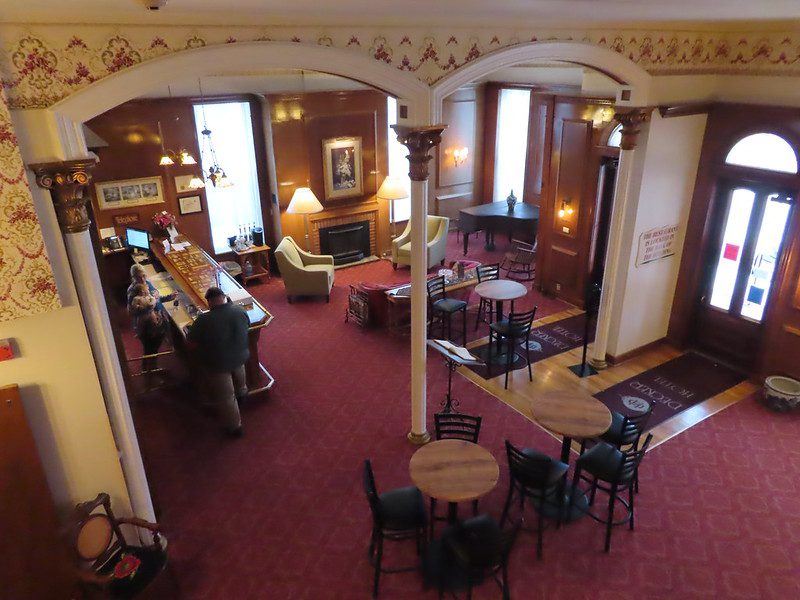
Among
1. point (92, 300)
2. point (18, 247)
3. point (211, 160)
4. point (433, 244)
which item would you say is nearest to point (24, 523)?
point (92, 300)

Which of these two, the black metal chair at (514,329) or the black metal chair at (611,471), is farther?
the black metal chair at (514,329)

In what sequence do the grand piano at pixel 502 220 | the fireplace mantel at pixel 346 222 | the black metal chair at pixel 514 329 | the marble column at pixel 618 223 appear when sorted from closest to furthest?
the marble column at pixel 618 223
the black metal chair at pixel 514 329
the fireplace mantel at pixel 346 222
the grand piano at pixel 502 220

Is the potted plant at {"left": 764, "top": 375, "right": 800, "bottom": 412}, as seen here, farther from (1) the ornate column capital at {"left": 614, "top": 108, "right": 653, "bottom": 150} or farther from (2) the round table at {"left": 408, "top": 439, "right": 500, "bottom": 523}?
(2) the round table at {"left": 408, "top": 439, "right": 500, "bottom": 523}

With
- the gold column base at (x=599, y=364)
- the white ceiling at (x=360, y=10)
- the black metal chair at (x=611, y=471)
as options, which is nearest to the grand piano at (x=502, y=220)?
the gold column base at (x=599, y=364)

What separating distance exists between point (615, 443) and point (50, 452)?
4.58 metres

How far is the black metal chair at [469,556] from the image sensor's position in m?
3.92

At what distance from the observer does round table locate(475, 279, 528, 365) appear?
7.31 meters

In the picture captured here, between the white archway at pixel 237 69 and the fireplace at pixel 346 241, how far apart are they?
6.29m

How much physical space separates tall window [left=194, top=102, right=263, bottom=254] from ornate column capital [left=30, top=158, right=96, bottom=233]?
20.3 feet

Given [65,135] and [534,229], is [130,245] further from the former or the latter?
[534,229]

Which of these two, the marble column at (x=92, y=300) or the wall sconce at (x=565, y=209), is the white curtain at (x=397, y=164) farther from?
the marble column at (x=92, y=300)

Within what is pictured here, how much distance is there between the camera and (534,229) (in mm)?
10977

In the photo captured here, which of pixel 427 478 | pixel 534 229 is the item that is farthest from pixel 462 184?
pixel 427 478

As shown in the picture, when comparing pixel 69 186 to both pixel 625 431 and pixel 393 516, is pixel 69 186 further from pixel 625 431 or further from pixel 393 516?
pixel 625 431
